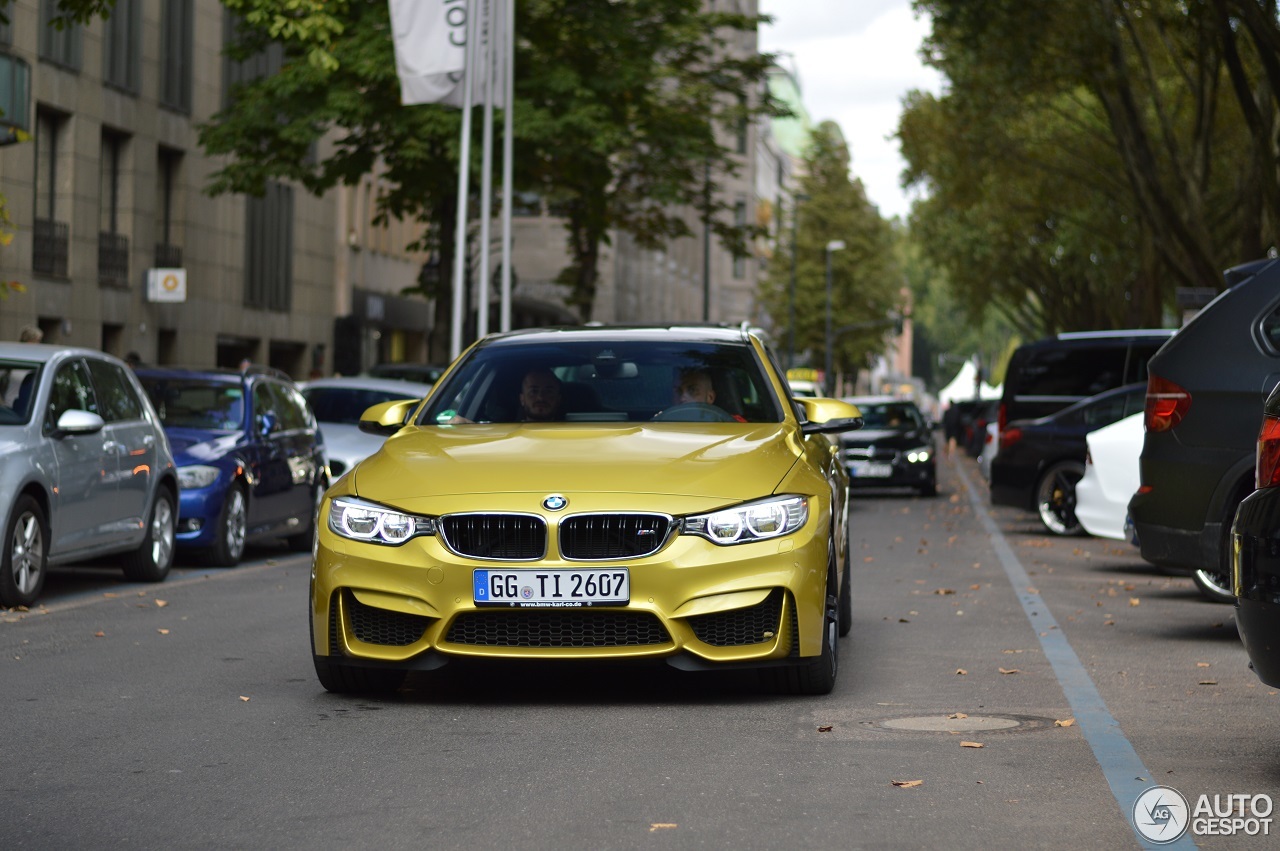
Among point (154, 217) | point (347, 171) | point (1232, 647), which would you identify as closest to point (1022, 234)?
point (154, 217)

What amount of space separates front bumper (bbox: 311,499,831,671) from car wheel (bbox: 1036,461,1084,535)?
14.0 m

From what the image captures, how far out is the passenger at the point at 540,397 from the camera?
30.5 feet

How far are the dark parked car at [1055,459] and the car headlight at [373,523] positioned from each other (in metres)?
14.4

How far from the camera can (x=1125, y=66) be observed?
29.3 metres

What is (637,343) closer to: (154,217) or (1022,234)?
(154,217)

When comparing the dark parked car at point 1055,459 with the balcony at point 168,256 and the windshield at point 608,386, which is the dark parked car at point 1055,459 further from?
the balcony at point 168,256

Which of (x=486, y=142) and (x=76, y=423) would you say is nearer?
(x=76, y=423)

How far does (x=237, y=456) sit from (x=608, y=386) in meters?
7.75

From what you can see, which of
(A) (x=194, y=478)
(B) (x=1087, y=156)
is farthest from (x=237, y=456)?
(B) (x=1087, y=156)

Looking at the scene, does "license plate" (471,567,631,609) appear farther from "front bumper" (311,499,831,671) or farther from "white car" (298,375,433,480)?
"white car" (298,375,433,480)

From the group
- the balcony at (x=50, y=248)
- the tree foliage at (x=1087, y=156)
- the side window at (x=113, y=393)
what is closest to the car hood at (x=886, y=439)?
the tree foliage at (x=1087, y=156)

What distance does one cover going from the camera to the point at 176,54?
135 ft

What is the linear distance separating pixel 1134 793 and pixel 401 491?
3.03 metres

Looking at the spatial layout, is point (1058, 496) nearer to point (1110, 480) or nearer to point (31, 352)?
point (1110, 480)
